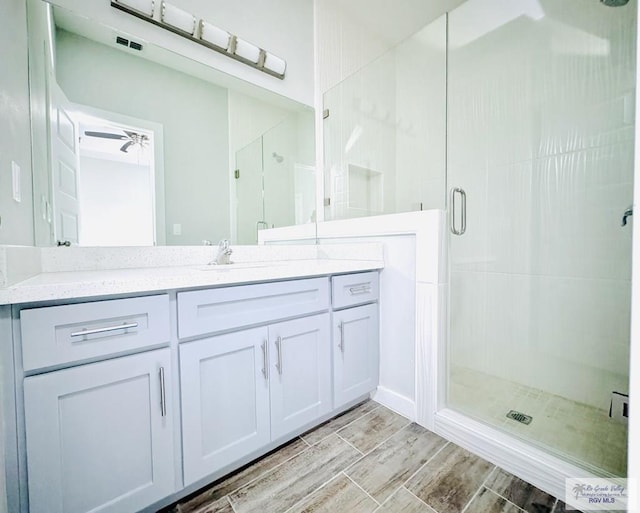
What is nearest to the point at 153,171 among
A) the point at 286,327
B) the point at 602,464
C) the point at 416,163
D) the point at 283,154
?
the point at 283,154

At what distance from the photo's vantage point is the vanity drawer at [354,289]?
4.70 feet

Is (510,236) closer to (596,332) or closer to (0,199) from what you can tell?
(596,332)

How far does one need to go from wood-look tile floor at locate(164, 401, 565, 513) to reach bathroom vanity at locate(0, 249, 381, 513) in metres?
0.08

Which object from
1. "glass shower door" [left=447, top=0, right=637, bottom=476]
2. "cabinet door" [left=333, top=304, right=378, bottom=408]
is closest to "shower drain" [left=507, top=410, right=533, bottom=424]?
"glass shower door" [left=447, top=0, right=637, bottom=476]

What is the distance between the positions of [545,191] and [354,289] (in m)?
1.29

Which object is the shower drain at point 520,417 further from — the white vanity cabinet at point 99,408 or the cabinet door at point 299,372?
the white vanity cabinet at point 99,408

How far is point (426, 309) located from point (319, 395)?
0.69m

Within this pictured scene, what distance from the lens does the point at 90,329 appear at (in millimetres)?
797

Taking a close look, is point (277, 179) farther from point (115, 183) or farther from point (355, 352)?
point (355, 352)

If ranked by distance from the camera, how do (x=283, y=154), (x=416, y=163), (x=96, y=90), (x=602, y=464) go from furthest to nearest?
1. (x=416, y=163)
2. (x=283, y=154)
3. (x=96, y=90)
4. (x=602, y=464)

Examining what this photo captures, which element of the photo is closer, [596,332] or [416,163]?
[596,332]

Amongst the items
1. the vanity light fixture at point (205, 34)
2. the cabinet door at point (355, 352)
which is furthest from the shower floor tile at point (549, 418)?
the vanity light fixture at point (205, 34)

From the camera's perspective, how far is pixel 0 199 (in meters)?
0.77


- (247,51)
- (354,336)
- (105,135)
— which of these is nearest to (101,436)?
(354,336)
